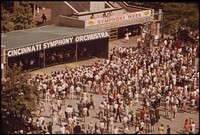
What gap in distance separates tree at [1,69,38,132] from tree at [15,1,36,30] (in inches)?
889

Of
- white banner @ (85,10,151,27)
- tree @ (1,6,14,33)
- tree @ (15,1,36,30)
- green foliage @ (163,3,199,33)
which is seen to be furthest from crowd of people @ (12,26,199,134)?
tree @ (15,1,36,30)

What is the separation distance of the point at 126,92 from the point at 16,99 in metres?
8.71

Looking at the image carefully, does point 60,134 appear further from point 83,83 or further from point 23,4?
point 23,4

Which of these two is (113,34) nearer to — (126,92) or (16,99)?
(126,92)

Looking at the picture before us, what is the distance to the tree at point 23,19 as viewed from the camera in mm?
51631

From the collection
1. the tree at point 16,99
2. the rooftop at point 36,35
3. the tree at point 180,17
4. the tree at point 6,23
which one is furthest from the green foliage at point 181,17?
the tree at point 16,99

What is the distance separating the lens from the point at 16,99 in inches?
1125

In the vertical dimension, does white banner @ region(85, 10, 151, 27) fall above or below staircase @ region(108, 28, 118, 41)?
above

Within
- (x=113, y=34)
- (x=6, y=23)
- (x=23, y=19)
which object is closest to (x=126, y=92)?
(x=6, y=23)

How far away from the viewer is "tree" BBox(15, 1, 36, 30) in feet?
169

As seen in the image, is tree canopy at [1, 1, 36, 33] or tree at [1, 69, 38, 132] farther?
tree canopy at [1, 1, 36, 33]

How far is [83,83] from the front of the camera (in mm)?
36750

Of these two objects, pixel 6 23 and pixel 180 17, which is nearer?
pixel 6 23

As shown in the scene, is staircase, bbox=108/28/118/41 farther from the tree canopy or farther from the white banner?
the tree canopy
